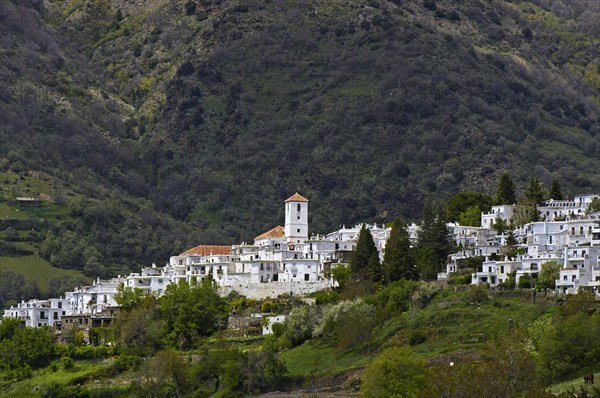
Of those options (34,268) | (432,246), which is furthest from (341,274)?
(34,268)

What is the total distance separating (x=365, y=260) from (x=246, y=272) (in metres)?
12.5

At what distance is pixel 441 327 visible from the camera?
122m

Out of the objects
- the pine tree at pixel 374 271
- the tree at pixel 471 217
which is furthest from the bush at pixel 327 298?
the tree at pixel 471 217

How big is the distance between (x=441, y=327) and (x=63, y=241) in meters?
86.3

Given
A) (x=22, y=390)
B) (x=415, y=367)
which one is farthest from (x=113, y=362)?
(x=415, y=367)

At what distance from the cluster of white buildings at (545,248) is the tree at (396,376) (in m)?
19.0

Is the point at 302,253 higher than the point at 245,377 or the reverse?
higher

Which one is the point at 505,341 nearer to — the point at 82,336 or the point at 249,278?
the point at 249,278

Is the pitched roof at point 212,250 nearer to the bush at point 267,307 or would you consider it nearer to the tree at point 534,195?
the bush at point 267,307

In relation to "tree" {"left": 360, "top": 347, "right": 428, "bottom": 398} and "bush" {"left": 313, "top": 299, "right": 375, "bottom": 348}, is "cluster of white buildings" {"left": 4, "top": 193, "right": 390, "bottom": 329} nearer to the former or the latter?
"bush" {"left": 313, "top": 299, "right": 375, "bottom": 348}

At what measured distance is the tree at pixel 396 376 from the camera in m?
105

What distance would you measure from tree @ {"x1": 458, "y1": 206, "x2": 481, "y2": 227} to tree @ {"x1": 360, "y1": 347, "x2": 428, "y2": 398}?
39698mm

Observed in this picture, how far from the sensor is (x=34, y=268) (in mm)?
190875

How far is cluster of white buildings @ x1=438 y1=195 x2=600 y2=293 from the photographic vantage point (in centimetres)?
12300
